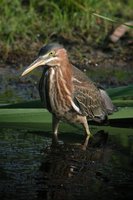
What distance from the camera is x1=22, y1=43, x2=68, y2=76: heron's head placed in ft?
26.3

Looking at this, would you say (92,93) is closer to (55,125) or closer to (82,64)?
(55,125)

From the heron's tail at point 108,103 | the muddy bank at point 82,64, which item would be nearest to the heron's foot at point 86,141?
the heron's tail at point 108,103

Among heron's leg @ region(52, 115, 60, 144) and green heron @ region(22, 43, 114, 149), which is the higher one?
green heron @ region(22, 43, 114, 149)

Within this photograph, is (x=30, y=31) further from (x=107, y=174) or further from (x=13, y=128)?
(x=107, y=174)

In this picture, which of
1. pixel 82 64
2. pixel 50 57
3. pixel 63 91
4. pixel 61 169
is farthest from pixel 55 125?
pixel 82 64

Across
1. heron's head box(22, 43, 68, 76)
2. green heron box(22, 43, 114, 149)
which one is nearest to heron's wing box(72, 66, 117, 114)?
green heron box(22, 43, 114, 149)

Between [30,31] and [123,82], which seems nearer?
[123,82]

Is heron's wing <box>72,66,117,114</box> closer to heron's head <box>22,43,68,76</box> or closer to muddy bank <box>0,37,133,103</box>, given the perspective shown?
heron's head <box>22,43,68,76</box>

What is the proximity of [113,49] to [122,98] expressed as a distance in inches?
101

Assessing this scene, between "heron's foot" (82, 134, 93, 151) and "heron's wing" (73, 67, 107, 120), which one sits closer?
"heron's foot" (82, 134, 93, 151)

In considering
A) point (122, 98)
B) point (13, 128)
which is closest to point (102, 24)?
point (122, 98)

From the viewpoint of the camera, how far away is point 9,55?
11.2 metres

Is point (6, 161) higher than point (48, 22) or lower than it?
lower

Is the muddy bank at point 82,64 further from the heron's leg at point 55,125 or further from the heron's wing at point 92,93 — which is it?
the heron's leg at point 55,125
